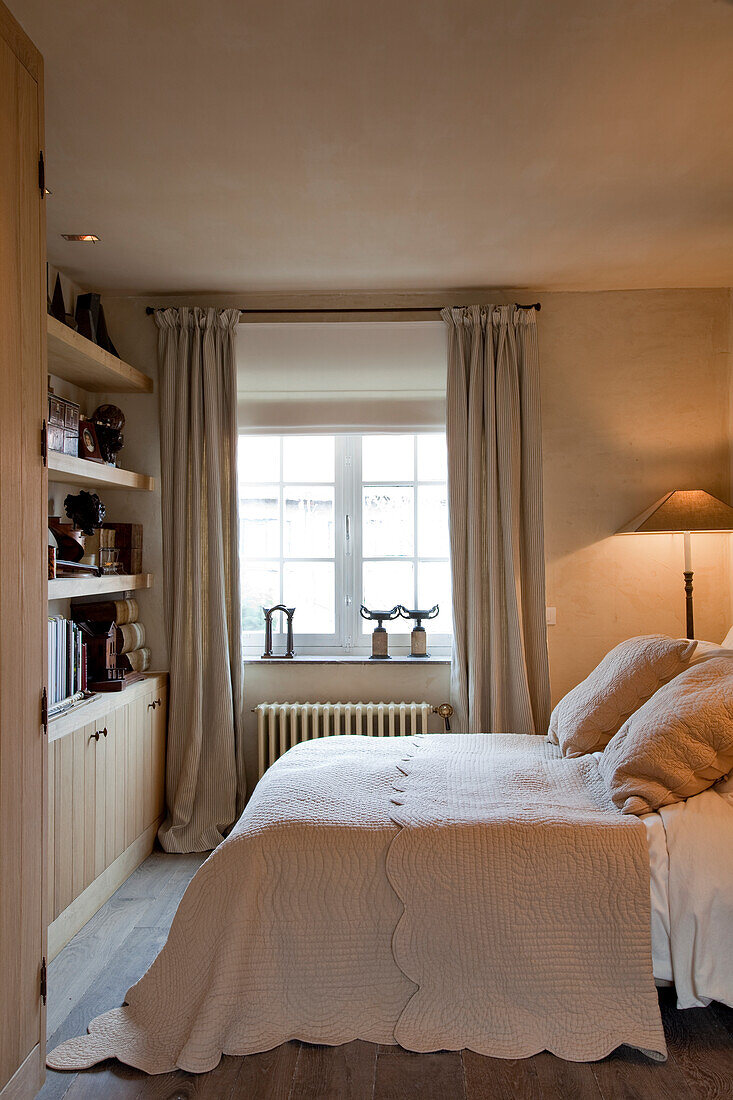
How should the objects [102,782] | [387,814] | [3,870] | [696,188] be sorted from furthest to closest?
[102,782], [696,188], [387,814], [3,870]

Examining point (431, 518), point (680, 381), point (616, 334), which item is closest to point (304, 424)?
point (431, 518)

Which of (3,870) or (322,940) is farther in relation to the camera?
(322,940)

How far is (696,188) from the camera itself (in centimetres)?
288

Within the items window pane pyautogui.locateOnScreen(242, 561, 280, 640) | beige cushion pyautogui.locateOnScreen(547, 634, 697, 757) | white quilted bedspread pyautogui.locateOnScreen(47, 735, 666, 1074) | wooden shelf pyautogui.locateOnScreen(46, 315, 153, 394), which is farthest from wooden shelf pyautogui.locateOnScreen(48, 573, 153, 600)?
beige cushion pyautogui.locateOnScreen(547, 634, 697, 757)

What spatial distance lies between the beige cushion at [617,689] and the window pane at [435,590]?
3.95 ft

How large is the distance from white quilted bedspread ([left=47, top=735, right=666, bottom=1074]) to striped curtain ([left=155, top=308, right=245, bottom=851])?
5.24 feet

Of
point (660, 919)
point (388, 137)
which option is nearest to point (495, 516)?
point (388, 137)

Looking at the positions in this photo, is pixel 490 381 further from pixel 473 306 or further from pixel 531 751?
pixel 531 751

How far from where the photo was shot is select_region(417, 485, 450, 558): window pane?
4.27 metres

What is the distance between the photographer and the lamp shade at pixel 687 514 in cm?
361

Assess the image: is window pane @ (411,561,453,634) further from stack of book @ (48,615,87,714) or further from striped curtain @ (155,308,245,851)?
stack of book @ (48,615,87,714)

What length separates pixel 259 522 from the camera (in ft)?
14.1

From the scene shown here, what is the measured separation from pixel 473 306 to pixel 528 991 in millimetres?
3019

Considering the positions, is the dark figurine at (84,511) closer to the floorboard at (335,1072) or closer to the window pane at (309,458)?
the window pane at (309,458)
